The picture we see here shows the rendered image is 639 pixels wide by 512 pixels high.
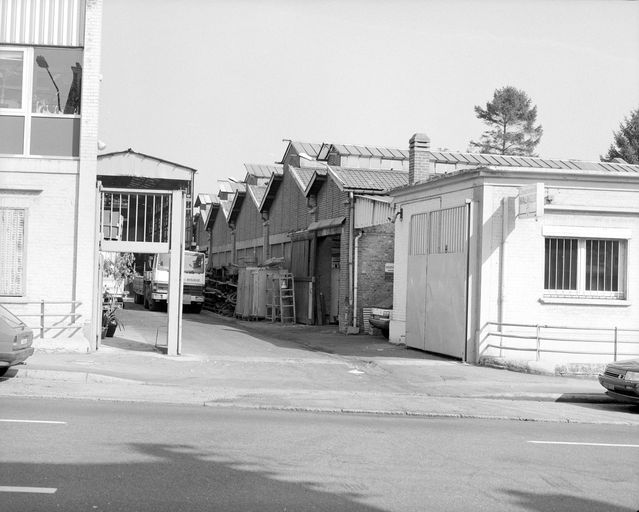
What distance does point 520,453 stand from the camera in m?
9.62

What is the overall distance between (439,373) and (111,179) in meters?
8.57

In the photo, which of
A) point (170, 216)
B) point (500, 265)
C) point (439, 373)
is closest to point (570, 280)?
point (500, 265)

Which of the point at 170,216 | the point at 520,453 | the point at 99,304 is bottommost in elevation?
the point at 520,453

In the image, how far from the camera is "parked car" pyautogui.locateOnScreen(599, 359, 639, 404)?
13930mm

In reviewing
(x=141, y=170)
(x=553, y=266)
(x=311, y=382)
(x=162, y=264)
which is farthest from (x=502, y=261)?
(x=162, y=264)

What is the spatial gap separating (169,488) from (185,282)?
32.4m

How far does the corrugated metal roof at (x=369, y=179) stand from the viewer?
2848 cm

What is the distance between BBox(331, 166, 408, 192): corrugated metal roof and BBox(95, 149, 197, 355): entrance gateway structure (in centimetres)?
1078

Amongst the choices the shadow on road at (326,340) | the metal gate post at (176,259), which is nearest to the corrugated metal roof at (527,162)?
the shadow on road at (326,340)

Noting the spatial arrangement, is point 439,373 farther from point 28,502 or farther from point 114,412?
point 28,502

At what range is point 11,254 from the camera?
17797 mm

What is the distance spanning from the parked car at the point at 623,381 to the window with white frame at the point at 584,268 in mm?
4419

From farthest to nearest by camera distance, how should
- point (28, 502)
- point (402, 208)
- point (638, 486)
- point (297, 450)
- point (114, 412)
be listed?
point (402, 208), point (114, 412), point (297, 450), point (638, 486), point (28, 502)

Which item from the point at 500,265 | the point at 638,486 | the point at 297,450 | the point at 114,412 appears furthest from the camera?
the point at 500,265
